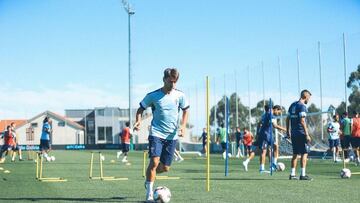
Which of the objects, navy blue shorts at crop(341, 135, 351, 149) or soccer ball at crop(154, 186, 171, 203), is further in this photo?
navy blue shorts at crop(341, 135, 351, 149)

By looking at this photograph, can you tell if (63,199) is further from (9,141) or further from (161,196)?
(9,141)

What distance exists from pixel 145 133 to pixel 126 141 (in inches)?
2788

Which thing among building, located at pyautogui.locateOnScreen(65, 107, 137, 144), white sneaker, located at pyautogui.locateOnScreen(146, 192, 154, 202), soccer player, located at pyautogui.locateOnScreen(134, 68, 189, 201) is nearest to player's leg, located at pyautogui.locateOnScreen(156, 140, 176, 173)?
soccer player, located at pyautogui.locateOnScreen(134, 68, 189, 201)

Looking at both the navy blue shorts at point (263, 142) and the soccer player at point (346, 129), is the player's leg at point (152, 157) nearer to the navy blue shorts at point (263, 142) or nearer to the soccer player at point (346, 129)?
the navy blue shorts at point (263, 142)

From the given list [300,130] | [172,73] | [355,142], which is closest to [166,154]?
[172,73]

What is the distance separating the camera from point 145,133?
97812mm

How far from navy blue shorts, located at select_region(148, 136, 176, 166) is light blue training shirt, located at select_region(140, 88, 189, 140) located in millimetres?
72

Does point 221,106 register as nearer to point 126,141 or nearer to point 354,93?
point 354,93

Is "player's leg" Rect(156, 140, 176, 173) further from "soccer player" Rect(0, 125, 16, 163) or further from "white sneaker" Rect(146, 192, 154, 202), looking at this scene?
"soccer player" Rect(0, 125, 16, 163)

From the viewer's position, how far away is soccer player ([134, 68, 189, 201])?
8.78 metres

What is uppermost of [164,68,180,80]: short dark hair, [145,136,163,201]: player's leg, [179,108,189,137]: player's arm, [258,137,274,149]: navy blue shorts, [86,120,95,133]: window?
[86,120,95,133]: window

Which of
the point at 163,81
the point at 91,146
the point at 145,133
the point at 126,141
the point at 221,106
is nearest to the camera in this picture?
the point at 163,81

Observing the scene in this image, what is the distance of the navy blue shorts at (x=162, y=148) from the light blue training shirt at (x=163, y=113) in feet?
0.24

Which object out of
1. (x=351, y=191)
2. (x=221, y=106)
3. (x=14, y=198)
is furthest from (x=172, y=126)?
(x=221, y=106)
